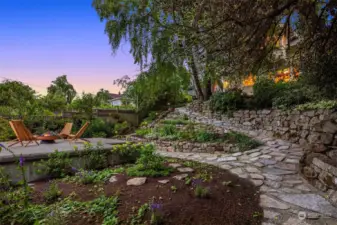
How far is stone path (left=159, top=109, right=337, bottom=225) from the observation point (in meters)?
1.91

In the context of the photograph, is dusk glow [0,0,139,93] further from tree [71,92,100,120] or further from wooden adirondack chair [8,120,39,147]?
wooden adirondack chair [8,120,39,147]

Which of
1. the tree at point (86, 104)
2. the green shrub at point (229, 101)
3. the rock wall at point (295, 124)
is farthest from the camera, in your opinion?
the tree at point (86, 104)

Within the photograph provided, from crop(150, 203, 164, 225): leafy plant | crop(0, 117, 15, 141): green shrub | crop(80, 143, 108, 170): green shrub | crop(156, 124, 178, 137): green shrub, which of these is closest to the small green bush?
crop(80, 143, 108, 170): green shrub

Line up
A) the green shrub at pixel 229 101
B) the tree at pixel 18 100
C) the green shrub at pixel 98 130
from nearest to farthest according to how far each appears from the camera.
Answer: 1. the green shrub at pixel 229 101
2. the green shrub at pixel 98 130
3. the tree at pixel 18 100

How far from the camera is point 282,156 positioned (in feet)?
14.3

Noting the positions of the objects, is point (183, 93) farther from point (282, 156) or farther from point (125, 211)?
point (125, 211)

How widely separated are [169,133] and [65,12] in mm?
5808

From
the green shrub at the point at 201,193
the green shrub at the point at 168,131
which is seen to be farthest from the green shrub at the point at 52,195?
the green shrub at the point at 168,131

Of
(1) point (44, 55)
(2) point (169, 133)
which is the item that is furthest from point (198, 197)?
(1) point (44, 55)

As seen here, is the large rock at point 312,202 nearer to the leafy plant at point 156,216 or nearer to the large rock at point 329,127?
the large rock at point 329,127

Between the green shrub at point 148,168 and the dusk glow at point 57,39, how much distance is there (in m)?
3.05

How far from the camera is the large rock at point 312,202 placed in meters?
2.04

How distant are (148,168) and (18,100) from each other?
9.25m

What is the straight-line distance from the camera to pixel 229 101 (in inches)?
303
